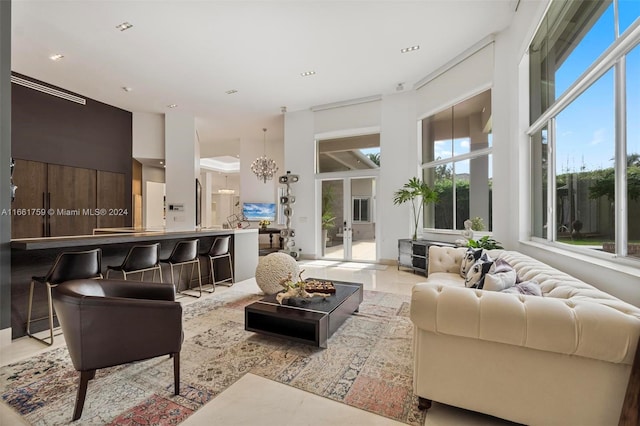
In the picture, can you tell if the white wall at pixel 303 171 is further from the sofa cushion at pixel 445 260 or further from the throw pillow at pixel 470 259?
the throw pillow at pixel 470 259

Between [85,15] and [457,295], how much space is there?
221 inches

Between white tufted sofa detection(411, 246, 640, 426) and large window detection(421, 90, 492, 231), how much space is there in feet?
13.3

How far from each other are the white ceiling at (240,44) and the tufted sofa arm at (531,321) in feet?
13.3

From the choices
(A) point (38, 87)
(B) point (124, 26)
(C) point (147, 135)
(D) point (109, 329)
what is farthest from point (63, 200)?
(D) point (109, 329)

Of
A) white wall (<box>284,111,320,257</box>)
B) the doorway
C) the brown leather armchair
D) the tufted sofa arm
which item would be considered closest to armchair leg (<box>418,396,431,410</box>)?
the tufted sofa arm

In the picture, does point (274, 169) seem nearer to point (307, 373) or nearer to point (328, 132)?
point (328, 132)

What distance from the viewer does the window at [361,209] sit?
7465 millimetres

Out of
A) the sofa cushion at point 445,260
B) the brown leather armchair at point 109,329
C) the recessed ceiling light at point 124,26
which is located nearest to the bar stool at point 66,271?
the brown leather armchair at point 109,329

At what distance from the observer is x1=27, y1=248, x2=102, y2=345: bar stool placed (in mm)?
2717

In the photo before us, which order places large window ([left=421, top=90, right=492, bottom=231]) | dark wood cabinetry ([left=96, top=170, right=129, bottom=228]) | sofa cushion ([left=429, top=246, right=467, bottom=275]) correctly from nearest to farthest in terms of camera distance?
1. sofa cushion ([left=429, top=246, right=467, bottom=275])
2. large window ([left=421, top=90, right=492, bottom=231])
3. dark wood cabinetry ([left=96, top=170, right=129, bottom=228])

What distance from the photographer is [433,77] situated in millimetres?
6012

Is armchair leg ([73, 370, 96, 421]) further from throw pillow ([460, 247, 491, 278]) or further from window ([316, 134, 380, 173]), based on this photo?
window ([316, 134, 380, 173])

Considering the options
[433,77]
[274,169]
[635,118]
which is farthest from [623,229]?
[274,169]

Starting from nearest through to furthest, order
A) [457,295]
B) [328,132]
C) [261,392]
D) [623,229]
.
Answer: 1. [457,295]
2. [261,392]
3. [623,229]
4. [328,132]
